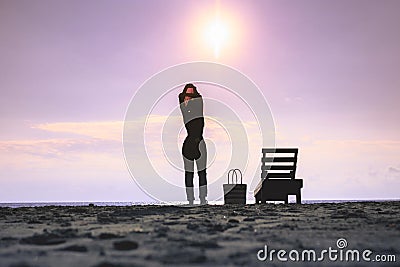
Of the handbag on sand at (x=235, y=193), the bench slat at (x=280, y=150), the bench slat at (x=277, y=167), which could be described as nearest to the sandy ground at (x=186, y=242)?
the bench slat at (x=280, y=150)

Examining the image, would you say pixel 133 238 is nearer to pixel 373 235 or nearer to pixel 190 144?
pixel 373 235

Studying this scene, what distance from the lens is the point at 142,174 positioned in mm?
13477

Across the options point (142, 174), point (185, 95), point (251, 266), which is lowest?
point (251, 266)

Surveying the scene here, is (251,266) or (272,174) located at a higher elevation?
(272,174)

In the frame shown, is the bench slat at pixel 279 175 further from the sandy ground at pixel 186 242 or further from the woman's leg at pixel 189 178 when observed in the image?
the sandy ground at pixel 186 242

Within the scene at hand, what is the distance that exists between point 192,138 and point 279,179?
157 inches

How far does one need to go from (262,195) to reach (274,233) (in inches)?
399

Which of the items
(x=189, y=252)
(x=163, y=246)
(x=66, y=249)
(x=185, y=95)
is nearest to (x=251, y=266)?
(x=189, y=252)

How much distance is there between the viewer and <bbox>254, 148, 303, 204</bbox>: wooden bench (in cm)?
1616

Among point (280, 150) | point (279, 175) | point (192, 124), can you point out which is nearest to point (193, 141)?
point (192, 124)

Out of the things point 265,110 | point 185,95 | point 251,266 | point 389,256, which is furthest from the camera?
point 265,110

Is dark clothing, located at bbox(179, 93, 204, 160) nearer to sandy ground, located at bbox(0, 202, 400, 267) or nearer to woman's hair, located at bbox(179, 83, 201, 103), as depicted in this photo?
woman's hair, located at bbox(179, 83, 201, 103)

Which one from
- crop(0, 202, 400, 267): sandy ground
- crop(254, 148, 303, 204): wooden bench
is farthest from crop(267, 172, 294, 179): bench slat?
crop(0, 202, 400, 267): sandy ground

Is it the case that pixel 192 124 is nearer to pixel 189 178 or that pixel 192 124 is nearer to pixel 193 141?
pixel 193 141
